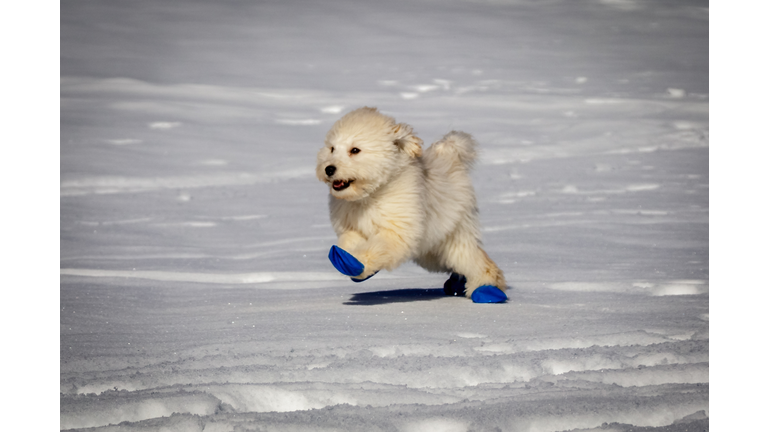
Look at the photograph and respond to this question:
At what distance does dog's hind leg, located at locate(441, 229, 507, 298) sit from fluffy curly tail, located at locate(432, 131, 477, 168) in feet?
1.27

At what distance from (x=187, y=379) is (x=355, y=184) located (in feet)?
3.39

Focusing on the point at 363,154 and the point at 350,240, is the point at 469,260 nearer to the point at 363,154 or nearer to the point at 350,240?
the point at 350,240

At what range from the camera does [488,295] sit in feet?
10.6

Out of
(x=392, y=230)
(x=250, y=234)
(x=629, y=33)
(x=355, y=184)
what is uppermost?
(x=629, y=33)

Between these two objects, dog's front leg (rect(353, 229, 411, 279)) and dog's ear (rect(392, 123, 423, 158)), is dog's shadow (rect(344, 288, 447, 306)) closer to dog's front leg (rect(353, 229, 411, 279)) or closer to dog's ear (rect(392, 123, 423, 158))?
dog's front leg (rect(353, 229, 411, 279))

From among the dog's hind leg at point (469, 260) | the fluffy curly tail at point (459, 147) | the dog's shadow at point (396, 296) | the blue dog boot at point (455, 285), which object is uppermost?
the fluffy curly tail at point (459, 147)

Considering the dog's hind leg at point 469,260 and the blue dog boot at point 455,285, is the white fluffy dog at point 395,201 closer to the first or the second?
the dog's hind leg at point 469,260

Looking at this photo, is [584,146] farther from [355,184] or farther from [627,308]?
[355,184]

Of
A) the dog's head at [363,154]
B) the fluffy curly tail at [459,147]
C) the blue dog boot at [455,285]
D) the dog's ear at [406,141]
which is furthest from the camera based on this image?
the blue dog boot at [455,285]

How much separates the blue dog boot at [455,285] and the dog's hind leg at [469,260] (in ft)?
0.51

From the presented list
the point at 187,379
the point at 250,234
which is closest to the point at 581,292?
the point at 187,379

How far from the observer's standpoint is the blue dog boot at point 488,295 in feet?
10.6

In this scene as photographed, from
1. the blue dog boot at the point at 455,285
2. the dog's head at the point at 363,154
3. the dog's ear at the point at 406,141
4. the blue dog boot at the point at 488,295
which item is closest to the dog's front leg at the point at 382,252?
the dog's head at the point at 363,154

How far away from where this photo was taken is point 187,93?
25.0 ft
